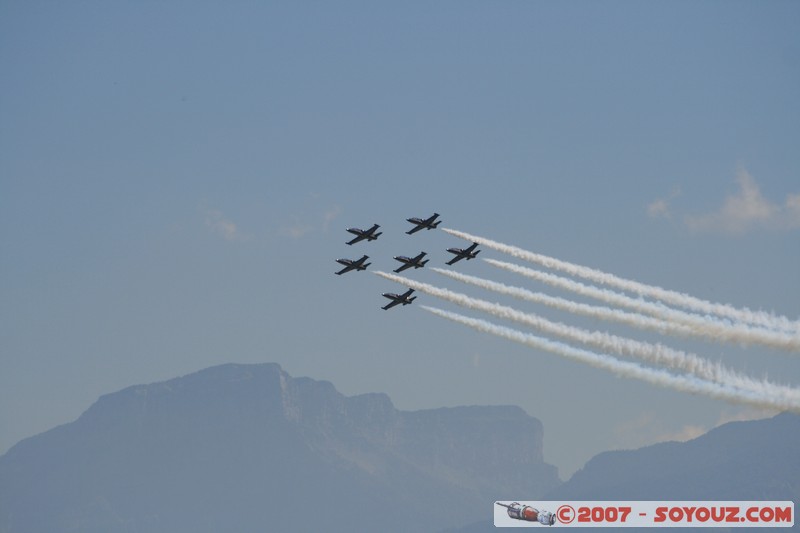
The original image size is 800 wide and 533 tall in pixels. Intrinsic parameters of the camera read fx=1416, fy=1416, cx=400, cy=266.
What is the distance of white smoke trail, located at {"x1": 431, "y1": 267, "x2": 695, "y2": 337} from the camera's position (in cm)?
15775

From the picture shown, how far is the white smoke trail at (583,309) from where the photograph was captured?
157750mm

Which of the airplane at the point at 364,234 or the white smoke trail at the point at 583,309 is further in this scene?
the airplane at the point at 364,234

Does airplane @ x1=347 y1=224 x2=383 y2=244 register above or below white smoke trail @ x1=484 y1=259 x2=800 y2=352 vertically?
above

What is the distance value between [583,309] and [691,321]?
16.1 m

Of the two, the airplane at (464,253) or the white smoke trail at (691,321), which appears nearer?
the white smoke trail at (691,321)

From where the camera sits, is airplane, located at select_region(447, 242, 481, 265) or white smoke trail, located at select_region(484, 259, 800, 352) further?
airplane, located at select_region(447, 242, 481, 265)

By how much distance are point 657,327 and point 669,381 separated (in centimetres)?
917

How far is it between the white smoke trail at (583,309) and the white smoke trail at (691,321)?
1005mm

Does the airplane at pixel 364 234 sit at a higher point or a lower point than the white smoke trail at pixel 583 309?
higher

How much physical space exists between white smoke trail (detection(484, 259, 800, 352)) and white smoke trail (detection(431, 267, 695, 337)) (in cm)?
101

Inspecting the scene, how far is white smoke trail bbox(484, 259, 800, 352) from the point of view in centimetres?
14725

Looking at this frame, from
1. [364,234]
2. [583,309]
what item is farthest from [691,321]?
[364,234]

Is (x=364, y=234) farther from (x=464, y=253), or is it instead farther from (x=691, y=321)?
(x=691, y=321)

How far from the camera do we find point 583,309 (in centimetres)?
16875
